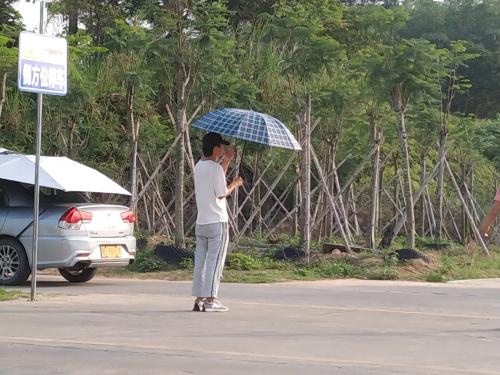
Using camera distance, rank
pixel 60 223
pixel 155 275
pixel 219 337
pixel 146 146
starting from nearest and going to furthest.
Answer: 1. pixel 219 337
2. pixel 60 223
3. pixel 155 275
4. pixel 146 146

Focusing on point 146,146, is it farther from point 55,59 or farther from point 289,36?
point 55,59

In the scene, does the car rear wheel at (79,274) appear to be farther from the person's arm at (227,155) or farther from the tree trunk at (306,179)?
the person's arm at (227,155)

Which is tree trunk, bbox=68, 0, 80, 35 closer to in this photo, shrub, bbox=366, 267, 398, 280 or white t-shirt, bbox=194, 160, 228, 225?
shrub, bbox=366, 267, 398, 280

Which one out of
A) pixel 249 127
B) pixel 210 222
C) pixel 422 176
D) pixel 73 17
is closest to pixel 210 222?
pixel 210 222

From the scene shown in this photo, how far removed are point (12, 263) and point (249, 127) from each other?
4532 mm

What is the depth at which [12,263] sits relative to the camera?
45.9ft

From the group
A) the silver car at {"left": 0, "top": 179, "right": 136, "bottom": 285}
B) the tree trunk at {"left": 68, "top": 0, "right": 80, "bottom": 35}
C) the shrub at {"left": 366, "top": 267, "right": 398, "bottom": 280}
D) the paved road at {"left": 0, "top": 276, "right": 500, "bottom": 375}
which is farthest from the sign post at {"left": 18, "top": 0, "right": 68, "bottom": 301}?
the tree trunk at {"left": 68, "top": 0, "right": 80, "bottom": 35}

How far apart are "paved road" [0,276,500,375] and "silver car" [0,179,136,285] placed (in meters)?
0.46

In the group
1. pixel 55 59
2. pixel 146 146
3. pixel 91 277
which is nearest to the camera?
pixel 55 59

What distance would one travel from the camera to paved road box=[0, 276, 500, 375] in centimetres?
753

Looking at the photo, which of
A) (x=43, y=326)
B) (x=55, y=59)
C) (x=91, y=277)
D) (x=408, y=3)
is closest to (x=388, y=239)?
(x=91, y=277)

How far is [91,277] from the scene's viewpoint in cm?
1525

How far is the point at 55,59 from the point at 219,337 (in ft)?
14.3

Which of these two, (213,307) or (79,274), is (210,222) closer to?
(213,307)
